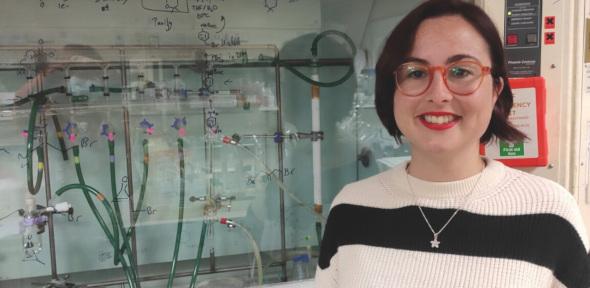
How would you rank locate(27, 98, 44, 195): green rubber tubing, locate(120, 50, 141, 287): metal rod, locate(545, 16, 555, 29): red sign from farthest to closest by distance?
1. locate(120, 50, 141, 287): metal rod
2. locate(27, 98, 44, 195): green rubber tubing
3. locate(545, 16, 555, 29): red sign

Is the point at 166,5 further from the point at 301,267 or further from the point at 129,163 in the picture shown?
the point at 301,267

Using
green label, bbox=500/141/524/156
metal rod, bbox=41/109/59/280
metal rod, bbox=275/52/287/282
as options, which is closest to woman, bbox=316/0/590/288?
green label, bbox=500/141/524/156

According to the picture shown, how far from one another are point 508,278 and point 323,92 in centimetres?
161

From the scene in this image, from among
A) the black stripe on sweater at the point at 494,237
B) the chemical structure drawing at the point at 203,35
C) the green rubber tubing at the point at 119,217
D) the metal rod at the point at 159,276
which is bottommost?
the metal rod at the point at 159,276

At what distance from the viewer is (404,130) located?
34.4 inches

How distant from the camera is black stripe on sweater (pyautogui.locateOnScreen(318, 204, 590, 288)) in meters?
0.81

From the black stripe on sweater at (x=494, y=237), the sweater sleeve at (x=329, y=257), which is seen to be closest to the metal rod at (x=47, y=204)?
the sweater sleeve at (x=329, y=257)

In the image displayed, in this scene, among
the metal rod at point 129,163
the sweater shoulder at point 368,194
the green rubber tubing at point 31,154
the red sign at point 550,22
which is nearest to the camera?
the sweater shoulder at point 368,194

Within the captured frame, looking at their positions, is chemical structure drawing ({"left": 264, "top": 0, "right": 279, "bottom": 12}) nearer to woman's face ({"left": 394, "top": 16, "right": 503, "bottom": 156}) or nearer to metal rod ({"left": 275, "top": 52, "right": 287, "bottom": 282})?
metal rod ({"left": 275, "top": 52, "right": 287, "bottom": 282})

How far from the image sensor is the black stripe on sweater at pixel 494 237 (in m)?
0.81

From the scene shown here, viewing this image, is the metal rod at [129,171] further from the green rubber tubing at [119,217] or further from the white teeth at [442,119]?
the white teeth at [442,119]

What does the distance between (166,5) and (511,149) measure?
5.14 ft

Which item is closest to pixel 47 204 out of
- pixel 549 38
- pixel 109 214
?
pixel 109 214

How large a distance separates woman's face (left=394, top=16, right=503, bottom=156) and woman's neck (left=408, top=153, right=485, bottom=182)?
1.1 inches
